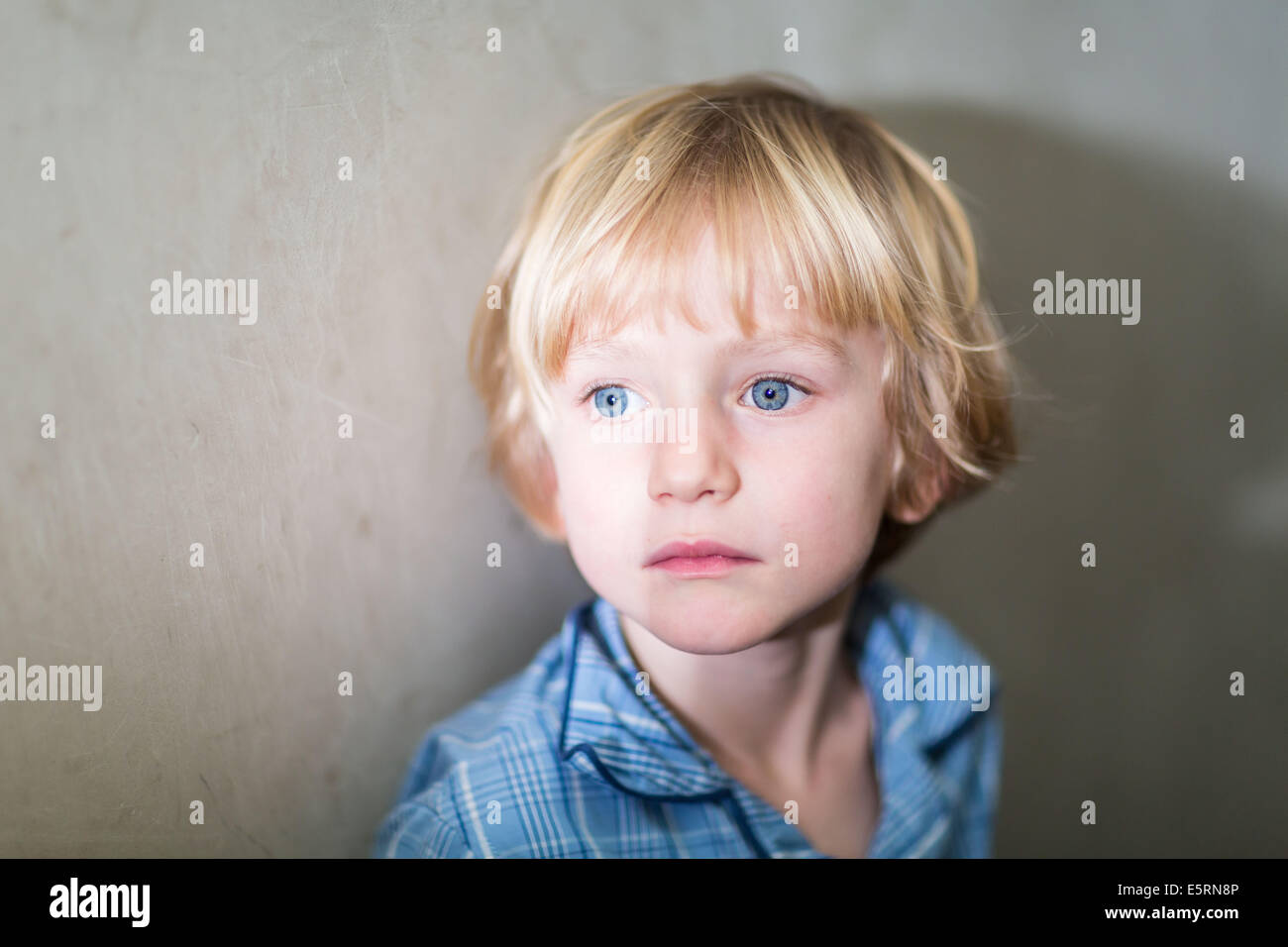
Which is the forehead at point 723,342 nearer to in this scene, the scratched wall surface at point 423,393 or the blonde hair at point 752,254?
the blonde hair at point 752,254

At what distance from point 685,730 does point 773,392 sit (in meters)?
0.26

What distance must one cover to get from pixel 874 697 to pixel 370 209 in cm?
53

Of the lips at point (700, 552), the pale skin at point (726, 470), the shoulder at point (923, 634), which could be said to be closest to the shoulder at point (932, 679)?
the shoulder at point (923, 634)

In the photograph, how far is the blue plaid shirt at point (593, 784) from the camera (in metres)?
0.65

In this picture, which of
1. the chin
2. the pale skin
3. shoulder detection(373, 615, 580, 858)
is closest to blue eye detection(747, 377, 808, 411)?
the pale skin

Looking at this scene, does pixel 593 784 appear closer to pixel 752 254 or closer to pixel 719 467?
pixel 719 467

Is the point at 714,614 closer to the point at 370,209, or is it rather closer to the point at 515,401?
the point at 515,401

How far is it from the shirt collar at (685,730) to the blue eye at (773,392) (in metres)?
0.21

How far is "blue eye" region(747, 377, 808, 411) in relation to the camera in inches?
23.7

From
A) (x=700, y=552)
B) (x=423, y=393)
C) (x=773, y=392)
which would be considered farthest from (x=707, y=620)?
(x=423, y=393)

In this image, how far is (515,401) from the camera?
699 millimetres

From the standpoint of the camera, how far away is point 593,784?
0.66 m

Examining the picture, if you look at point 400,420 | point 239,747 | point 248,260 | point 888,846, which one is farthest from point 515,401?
point 888,846
